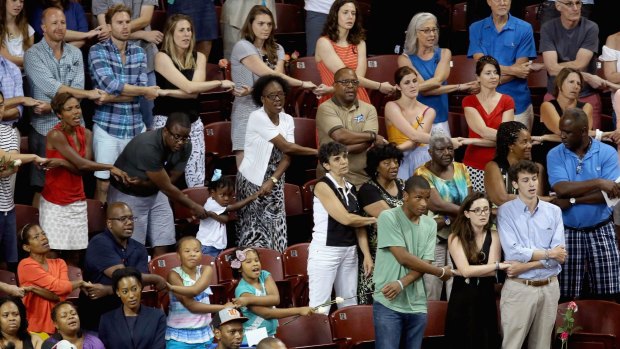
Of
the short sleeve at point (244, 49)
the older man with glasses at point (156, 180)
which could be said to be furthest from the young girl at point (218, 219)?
the short sleeve at point (244, 49)

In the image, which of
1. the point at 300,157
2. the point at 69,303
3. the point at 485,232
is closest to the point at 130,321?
the point at 69,303

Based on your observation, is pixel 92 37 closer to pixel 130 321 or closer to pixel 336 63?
pixel 336 63

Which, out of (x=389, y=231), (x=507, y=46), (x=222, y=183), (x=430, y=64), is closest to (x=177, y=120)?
(x=222, y=183)

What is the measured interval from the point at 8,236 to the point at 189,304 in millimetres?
1479

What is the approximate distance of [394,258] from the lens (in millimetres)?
9273

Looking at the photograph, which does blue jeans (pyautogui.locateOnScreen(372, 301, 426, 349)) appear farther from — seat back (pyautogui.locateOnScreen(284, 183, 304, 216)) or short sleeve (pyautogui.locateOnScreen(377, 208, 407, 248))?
seat back (pyautogui.locateOnScreen(284, 183, 304, 216))

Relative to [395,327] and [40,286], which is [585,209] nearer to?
[395,327]

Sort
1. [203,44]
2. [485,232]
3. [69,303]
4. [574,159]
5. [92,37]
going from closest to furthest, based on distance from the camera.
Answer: [69,303] < [485,232] < [574,159] < [92,37] < [203,44]

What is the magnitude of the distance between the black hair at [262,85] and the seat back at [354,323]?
1976 mm

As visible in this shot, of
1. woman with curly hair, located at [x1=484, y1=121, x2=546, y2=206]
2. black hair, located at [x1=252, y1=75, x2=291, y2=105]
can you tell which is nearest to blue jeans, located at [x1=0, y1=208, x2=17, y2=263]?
black hair, located at [x1=252, y1=75, x2=291, y2=105]

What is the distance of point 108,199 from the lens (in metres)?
10.4

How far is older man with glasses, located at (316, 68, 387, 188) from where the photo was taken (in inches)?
415

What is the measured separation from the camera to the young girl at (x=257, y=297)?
30.5 feet

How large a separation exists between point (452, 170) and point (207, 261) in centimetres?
180
